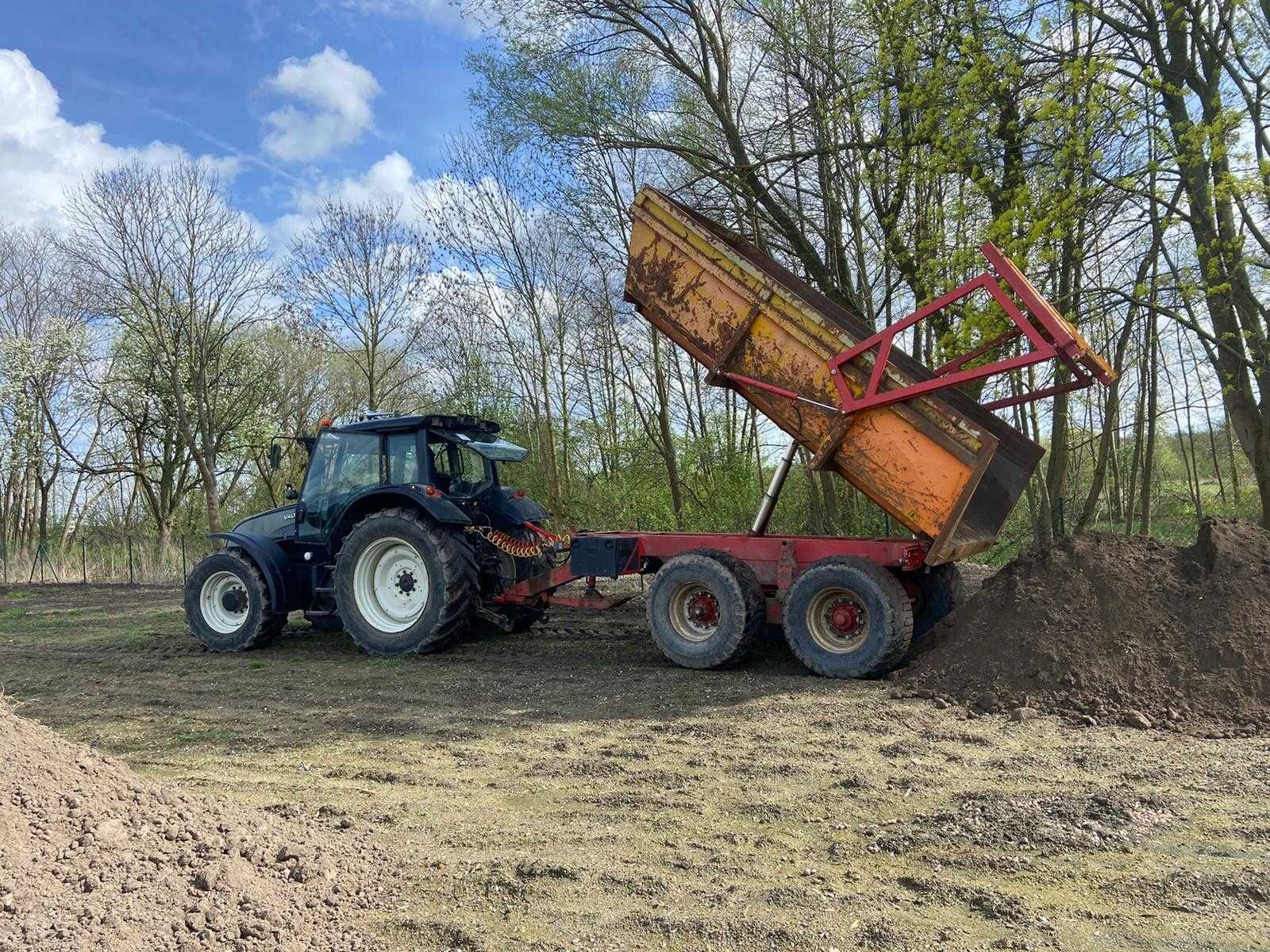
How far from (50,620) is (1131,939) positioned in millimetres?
12589

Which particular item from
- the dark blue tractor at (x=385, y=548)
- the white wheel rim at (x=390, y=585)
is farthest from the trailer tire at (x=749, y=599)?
the white wheel rim at (x=390, y=585)

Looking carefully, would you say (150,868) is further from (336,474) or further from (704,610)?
(336,474)

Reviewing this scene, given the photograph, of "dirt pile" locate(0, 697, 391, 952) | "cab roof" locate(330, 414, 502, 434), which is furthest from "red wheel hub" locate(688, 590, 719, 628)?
"dirt pile" locate(0, 697, 391, 952)

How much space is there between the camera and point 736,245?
748 cm

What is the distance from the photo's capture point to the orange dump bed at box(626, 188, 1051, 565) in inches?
237

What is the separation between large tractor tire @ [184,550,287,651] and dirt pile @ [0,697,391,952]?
189 inches

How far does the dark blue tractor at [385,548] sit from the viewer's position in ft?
25.9

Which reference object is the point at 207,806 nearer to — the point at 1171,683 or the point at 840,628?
the point at 840,628

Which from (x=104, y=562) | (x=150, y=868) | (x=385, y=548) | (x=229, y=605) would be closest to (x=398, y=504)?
(x=385, y=548)

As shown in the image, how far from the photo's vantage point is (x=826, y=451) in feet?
21.2

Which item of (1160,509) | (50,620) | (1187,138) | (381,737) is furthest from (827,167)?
(1160,509)

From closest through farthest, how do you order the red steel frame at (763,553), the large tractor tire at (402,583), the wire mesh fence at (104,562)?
the red steel frame at (763,553) < the large tractor tire at (402,583) < the wire mesh fence at (104,562)

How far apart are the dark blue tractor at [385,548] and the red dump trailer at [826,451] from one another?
3.31 feet

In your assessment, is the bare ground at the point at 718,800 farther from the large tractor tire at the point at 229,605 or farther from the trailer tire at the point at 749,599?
the large tractor tire at the point at 229,605
